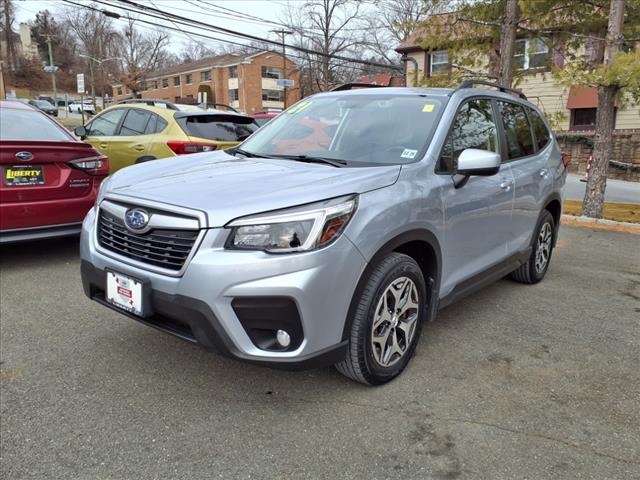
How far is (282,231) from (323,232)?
19 centimetres

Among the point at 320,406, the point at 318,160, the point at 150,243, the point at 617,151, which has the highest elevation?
the point at 318,160

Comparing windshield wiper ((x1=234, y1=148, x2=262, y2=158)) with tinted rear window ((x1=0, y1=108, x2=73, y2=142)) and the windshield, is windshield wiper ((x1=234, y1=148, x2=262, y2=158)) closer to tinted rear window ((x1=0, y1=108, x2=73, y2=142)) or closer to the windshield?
the windshield

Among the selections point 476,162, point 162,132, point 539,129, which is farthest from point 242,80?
point 476,162

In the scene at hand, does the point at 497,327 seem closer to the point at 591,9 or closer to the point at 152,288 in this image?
the point at 152,288

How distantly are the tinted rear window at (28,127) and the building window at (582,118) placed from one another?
1931 cm

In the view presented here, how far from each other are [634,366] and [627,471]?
1.22 m

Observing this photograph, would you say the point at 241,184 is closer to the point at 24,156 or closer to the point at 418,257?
the point at 418,257

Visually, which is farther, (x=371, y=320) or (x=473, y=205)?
(x=473, y=205)

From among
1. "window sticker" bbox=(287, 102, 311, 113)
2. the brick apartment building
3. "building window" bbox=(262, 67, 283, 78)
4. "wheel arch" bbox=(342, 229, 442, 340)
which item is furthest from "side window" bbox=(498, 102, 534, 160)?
"building window" bbox=(262, 67, 283, 78)

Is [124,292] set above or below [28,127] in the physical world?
below

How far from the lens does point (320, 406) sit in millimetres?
2721

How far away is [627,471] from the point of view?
2.26 meters

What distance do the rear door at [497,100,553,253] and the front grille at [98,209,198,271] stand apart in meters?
2.62

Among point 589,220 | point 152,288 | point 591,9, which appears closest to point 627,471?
point 152,288
